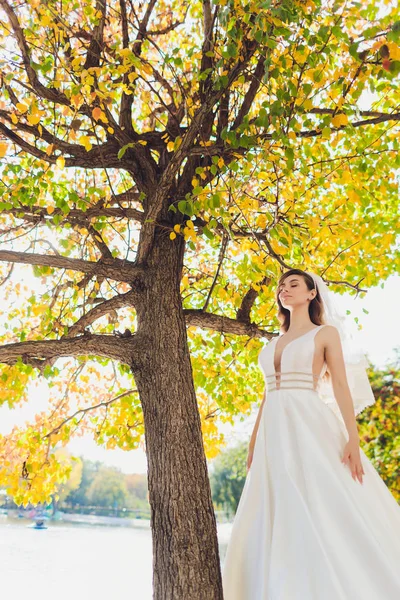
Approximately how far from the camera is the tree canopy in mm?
3137

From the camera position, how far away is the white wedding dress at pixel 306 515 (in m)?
2.37

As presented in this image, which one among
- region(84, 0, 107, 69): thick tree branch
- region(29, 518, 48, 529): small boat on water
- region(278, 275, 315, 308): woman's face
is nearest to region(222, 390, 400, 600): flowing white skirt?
region(278, 275, 315, 308): woman's face

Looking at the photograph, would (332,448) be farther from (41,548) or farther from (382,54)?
(41,548)

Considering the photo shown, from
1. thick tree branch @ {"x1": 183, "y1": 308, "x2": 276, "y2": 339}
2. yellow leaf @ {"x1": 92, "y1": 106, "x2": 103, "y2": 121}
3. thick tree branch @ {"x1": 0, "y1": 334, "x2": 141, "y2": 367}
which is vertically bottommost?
thick tree branch @ {"x1": 0, "y1": 334, "x2": 141, "y2": 367}

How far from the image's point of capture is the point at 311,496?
8.41 feet

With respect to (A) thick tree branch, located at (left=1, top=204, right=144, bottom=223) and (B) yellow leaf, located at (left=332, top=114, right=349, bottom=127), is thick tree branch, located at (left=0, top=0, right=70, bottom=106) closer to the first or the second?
(A) thick tree branch, located at (left=1, top=204, right=144, bottom=223)

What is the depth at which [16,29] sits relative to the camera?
11.2ft

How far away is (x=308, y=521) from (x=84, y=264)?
211cm

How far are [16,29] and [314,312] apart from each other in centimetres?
257

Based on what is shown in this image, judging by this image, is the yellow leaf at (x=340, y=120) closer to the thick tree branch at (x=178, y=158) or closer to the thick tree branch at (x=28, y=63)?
→ the thick tree branch at (x=178, y=158)

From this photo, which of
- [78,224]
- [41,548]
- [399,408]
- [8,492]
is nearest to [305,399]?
[78,224]

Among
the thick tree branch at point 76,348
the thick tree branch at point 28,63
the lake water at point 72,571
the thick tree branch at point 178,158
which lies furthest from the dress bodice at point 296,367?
the lake water at point 72,571

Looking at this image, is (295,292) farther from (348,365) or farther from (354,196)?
(354,196)

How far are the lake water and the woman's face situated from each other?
32.1 feet
